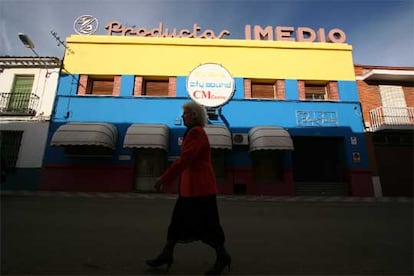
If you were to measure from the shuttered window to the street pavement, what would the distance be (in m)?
9.40

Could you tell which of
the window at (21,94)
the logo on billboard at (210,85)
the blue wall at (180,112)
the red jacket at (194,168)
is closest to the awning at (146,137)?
the blue wall at (180,112)

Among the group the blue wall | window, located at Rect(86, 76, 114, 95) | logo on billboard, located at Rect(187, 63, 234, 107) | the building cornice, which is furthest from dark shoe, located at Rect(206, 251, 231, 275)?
the building cornice

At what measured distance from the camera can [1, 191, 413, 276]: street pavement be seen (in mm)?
2896

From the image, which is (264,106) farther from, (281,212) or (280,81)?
(281,212)

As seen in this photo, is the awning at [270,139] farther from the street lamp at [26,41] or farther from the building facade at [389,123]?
the street lamp at [26,41]

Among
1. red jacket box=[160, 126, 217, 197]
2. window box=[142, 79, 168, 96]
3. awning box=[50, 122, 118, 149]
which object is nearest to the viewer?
red jacket box=[160, 126, 217, 197]

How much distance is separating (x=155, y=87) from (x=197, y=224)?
13040mm

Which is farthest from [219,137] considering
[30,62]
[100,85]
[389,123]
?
[30,62]

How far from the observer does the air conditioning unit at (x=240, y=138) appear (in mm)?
13289

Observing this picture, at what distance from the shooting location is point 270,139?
40.6 ft

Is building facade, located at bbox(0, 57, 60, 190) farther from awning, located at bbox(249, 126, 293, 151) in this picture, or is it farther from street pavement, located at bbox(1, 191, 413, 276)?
awning, located at bbox(249, 126, 293, 151)

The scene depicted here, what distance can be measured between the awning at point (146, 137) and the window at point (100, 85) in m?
3.23

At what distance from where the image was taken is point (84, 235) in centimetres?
425

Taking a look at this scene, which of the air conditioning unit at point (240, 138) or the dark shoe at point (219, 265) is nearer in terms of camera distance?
the dark shoe at point (219, 265)
